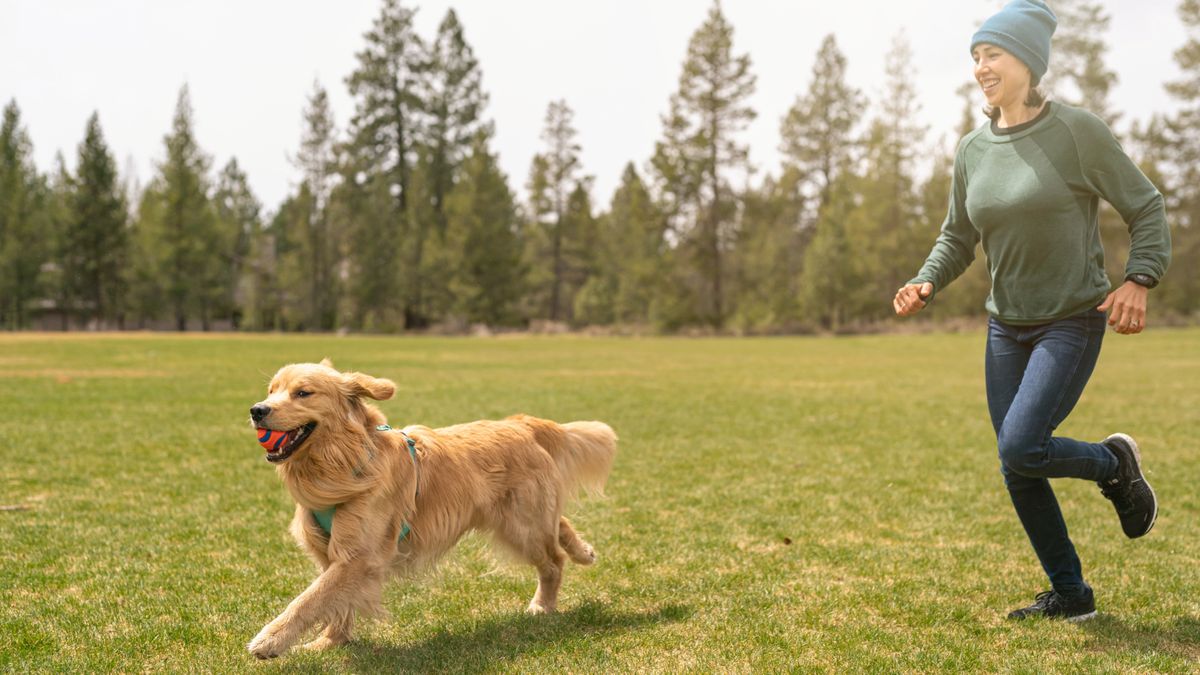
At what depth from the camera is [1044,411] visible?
12.3 feet

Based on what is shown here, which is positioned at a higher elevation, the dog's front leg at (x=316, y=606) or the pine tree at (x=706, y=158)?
the pine tree at (x=706, y=158)

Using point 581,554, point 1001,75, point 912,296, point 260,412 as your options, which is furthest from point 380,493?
point 1001,75

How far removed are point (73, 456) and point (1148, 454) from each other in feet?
39.4

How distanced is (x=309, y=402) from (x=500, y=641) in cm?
142

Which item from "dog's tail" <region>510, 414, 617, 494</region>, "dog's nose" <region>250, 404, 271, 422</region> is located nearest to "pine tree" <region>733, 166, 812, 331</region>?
"dog's tail" <region>510, 414, 617, 494</region>

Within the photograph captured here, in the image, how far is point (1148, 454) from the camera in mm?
9688

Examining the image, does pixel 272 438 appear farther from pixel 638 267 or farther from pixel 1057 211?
pixel 638 267

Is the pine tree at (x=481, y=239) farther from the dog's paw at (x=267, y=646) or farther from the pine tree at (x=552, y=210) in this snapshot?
the dog's paw at (x=267, y=646)

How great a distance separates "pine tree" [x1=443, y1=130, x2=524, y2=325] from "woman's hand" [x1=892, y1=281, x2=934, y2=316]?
4979cm

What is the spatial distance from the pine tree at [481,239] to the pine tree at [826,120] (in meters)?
20.6

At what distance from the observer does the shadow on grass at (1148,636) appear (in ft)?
12.3

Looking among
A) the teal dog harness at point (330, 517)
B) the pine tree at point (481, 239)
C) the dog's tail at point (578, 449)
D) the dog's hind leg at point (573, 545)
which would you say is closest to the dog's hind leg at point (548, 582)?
the dog's hind leg at point (573, 545)

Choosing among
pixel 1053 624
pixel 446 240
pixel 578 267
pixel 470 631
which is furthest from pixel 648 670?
pixel 578 267

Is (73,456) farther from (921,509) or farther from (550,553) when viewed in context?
(921,509)
